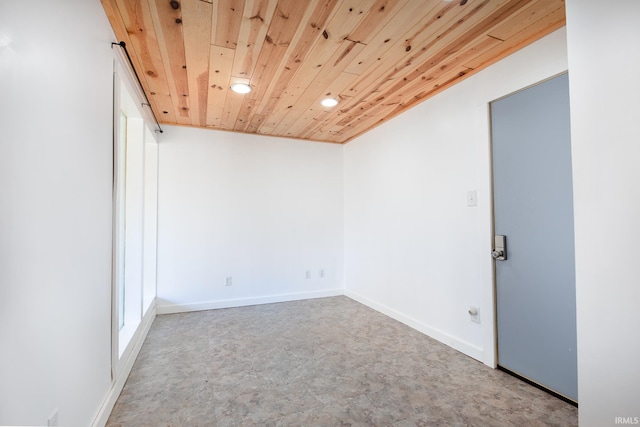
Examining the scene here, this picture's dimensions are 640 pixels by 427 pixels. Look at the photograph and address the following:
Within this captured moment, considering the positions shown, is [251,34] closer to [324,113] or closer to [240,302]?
[324,113]

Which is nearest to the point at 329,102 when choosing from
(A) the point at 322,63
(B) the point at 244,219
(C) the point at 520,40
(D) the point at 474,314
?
(A) the point at 322,63

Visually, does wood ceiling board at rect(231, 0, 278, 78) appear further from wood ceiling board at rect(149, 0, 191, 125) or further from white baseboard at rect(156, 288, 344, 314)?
white baseboard at rect(156, 288, 344, 314)

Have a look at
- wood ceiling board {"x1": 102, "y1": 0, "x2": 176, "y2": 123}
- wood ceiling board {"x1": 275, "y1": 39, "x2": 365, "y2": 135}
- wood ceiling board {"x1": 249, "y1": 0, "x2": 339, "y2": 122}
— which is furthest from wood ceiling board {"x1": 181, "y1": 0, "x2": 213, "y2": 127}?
wood ceiling board {"x1": 275, "y1": 39, "x2": 365, "y2": 135}

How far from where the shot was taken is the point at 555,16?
5.73ft

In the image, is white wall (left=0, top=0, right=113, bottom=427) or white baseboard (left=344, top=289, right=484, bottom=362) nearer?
white wall (left=0, top=0, right=113, bottom=427)

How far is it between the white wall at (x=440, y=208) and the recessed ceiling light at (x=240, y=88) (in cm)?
173

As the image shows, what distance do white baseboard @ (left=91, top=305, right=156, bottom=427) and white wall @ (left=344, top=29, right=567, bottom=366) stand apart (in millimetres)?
2601

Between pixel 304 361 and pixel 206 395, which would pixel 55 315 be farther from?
pixel 304 361

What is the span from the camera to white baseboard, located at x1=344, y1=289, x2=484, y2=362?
2398 mm

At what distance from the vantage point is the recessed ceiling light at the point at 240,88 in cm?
256

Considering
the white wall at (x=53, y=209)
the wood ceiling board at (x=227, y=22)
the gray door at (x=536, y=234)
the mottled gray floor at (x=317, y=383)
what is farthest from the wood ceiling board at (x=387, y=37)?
the mottled gray floor at (x=317, y=383)

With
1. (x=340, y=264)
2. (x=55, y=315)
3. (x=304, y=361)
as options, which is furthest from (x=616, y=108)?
(x=340, y=264)

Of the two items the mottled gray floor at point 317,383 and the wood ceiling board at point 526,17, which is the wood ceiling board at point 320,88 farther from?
the mottled gray floor at point 317,383

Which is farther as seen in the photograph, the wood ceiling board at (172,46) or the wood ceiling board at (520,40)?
the wood ceiling board at (520,40)
